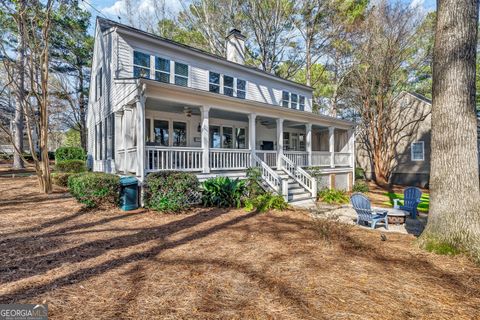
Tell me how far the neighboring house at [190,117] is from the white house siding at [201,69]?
4cm

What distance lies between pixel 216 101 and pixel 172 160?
8.75 feet

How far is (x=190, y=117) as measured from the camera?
12367 millimetres

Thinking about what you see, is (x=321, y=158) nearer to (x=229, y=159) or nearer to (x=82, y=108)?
(x=229, y=159)

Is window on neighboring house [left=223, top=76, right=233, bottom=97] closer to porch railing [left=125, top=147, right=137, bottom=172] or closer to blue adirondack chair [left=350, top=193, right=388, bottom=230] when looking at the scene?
porch railing [left=125, top=147, right=137, bottom=172]

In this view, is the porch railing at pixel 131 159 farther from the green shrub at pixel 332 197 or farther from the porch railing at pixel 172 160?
the green shrub at pixel 332 197

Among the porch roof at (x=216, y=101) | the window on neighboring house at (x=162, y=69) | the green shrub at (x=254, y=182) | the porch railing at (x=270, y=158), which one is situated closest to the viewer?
the porch roof at (x=216, y=101)

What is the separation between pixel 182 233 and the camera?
5.50m

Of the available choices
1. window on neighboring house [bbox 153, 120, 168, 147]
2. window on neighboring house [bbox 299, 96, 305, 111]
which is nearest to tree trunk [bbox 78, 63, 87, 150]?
window on neighboring house [bbox 153, 120, 168, 147]

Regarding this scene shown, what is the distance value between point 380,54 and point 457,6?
12662 mm

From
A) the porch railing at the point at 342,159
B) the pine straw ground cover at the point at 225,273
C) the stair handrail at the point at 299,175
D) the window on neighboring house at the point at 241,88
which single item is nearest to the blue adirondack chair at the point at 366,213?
the pine straw ground cover at the point at 225,273

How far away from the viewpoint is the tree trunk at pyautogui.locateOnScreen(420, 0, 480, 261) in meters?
4.38

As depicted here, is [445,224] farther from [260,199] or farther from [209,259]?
[260,199]

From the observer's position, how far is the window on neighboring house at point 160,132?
11477mm

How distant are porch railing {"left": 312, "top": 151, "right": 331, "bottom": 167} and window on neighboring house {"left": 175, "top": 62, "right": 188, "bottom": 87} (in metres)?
7.42
